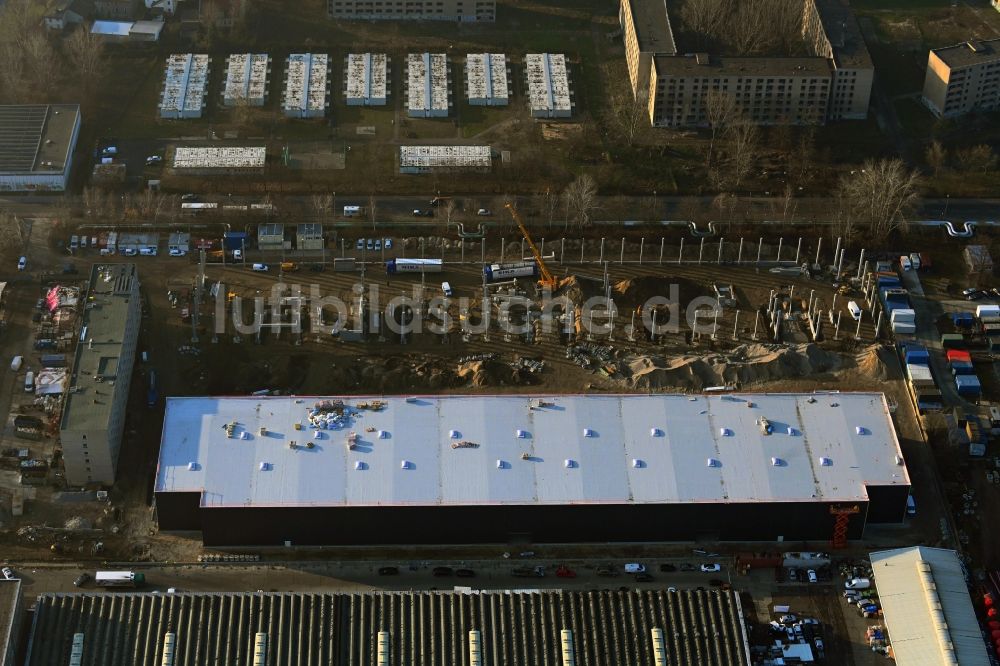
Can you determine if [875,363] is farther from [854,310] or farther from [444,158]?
[444,158]

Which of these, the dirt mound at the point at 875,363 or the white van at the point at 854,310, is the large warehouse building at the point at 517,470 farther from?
the white van at the point at 854,310

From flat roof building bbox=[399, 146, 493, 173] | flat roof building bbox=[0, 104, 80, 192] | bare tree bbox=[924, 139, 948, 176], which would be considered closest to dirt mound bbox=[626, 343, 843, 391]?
bare tree bbox=[924, 139, 948, 176]

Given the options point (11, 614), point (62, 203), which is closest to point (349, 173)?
point (62, 203)

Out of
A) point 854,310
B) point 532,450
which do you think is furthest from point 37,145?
point 854,310

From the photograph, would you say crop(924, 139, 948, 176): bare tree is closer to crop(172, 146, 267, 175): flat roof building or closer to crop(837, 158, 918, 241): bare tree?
crop(837, 158, 918, 241): bare tree

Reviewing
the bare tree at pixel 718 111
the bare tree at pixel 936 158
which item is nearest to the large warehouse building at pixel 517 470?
the bare tree at pixel 936 158

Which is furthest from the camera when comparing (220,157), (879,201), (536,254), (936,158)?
(936,158)
